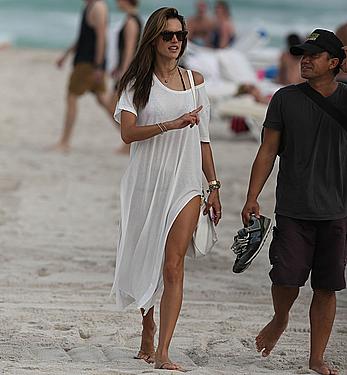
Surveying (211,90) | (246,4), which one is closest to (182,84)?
(211,90)

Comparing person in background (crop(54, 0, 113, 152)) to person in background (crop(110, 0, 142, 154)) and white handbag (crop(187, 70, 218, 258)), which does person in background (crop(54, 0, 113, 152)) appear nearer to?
person in background (crop(110, 0, 142, 154))

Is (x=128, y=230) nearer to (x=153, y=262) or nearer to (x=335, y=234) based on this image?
(x=153, y=262)

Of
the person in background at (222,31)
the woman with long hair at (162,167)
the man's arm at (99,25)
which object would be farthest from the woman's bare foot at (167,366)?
the person in background at (222,31)

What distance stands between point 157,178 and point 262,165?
447mm

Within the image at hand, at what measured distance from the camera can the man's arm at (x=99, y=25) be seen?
1256 centimetres

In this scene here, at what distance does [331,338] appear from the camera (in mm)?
5574

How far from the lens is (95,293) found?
6391mm

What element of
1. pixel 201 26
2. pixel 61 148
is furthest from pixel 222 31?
pixel 61 148

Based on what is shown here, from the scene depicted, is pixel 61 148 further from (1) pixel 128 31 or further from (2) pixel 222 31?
(2) pixel 222 31

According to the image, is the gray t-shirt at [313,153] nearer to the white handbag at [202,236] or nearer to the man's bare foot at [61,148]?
the white handbag at [202,236]

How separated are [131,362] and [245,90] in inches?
348

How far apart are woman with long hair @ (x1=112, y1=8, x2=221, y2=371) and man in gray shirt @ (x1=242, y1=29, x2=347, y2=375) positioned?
298mm

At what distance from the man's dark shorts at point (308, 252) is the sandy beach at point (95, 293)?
462 mm

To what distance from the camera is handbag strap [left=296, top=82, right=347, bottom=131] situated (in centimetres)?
466
